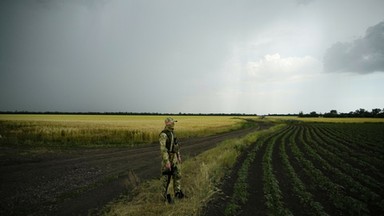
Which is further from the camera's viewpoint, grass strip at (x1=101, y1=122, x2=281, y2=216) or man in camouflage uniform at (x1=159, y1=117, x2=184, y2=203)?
man in camouflage uniform at (x1=159, y1=117, x2=184, y2=203)

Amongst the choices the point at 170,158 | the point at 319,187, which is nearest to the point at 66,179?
the point at 170,158

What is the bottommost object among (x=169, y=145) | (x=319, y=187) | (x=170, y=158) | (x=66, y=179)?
(x=66, y=179)

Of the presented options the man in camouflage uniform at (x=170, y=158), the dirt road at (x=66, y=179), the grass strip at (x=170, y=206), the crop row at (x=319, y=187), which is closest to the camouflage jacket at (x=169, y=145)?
the man in camouflage uniform at (x=170, y=158)

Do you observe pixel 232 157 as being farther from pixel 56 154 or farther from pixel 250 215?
pixel 56 154

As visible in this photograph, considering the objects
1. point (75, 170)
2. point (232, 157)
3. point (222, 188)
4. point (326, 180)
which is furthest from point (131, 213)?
point (232, 157)

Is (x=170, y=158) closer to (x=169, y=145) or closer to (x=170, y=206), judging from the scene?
(x=169, y=145)

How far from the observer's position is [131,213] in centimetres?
674

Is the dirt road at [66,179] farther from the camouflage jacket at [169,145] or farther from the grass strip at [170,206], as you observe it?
the camouflage jacket at [169,145]

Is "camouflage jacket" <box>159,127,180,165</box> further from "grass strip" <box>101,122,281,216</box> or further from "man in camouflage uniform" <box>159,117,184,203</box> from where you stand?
"grass strip" <box>101,122,281,216</box>

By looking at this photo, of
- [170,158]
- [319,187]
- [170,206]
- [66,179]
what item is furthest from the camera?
[66,179]

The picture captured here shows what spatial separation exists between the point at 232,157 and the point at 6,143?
1891cm

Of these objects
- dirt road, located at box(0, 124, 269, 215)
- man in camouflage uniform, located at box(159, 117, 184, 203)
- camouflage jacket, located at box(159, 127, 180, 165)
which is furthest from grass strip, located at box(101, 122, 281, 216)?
camouflage jacket, located at box(159, 127, 180, 165)

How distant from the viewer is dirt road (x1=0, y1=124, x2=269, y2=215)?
7.51 meters

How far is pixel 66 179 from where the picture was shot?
10.8 m
